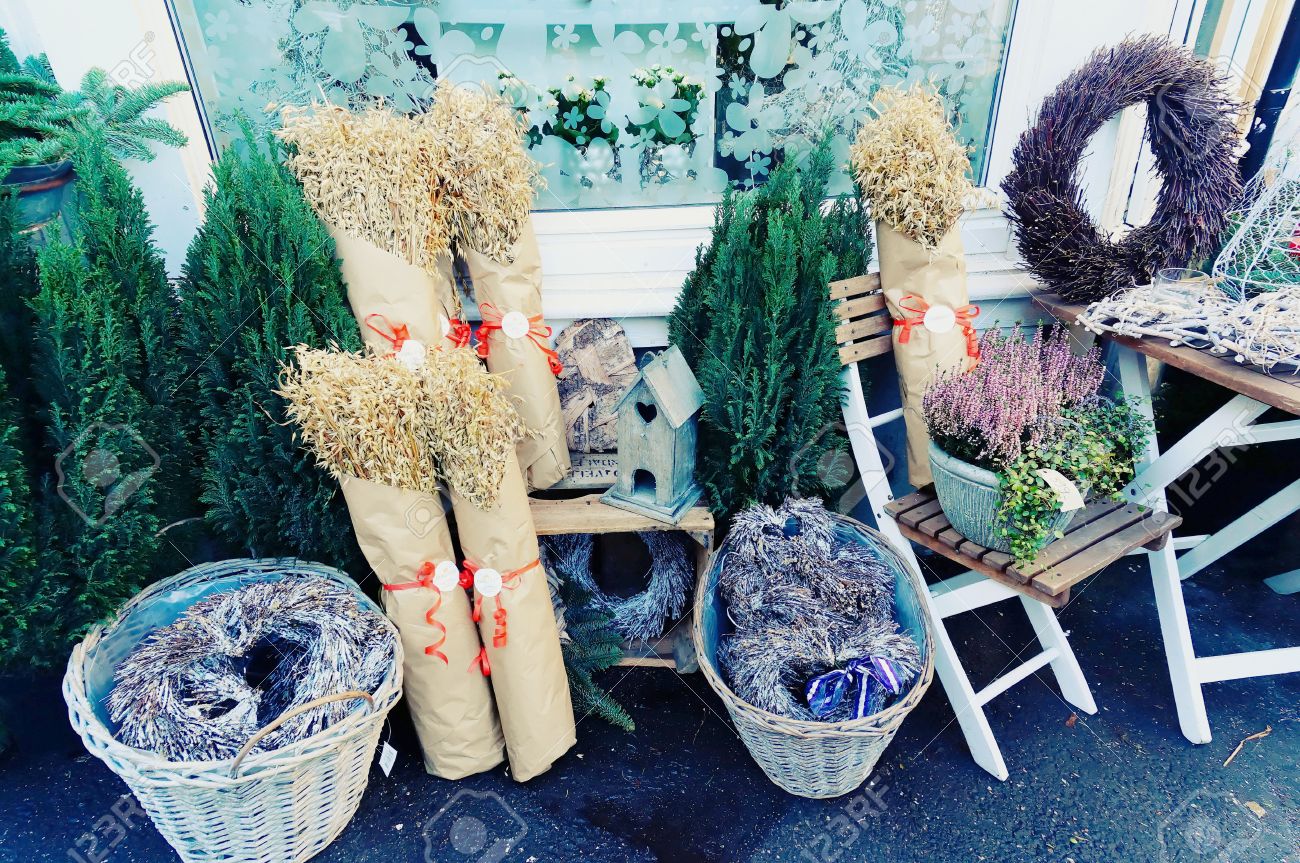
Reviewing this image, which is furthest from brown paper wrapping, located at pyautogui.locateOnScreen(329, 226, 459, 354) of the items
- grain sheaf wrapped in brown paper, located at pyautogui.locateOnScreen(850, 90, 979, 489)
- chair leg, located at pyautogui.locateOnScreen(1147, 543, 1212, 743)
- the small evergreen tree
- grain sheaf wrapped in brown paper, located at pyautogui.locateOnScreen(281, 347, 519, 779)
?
chair leg, located at pyautogui.locateOnScreen(1147, 543, 1212, 743)

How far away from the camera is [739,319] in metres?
2.56

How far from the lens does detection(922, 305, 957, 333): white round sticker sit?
275 centimetres

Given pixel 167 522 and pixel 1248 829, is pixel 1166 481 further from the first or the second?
pixel 167 522

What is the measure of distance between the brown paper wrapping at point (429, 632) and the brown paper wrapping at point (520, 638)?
7 centimetres

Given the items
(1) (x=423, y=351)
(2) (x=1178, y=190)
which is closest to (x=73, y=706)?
(1) (x=423, y=351)

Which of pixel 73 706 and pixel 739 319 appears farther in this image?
pixel 739 319

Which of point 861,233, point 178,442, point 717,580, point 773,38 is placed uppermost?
point 773,38

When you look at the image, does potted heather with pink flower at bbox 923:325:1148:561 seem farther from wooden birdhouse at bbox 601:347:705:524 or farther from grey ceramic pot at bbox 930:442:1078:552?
wooden birdhouse at bbox 601:347:705:524

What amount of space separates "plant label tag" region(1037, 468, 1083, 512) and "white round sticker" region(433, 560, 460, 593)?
1.83m

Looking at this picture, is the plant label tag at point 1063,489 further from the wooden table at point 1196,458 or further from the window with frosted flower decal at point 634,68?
the window with frosted flower decal at point 634,68

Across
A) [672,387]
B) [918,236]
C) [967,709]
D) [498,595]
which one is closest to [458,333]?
[672,387]

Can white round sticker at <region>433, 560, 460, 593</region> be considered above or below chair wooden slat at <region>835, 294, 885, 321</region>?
below

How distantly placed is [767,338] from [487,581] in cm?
125

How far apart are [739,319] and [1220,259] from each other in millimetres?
1954
